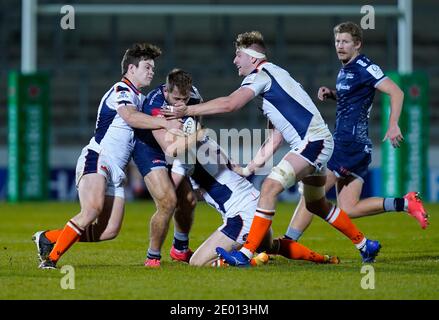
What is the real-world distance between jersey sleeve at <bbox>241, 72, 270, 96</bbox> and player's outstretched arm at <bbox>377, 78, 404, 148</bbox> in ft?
3.82

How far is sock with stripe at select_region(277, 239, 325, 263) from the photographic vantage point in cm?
891

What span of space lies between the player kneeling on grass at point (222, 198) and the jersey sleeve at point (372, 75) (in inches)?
59.0

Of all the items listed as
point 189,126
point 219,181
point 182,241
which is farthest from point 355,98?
point 182,241

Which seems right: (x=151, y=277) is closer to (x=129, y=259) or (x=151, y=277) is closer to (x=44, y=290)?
(x=44, y=290)

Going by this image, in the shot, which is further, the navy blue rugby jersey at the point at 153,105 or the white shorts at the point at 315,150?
the navy blue rugby jersey at the point at 153,105

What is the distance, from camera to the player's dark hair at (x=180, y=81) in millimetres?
8578

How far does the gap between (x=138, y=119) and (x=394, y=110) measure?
226 cm

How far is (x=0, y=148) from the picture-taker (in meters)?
22.0

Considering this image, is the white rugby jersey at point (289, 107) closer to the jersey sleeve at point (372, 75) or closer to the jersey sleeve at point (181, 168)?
the jersey sleeve at point (181, 168)

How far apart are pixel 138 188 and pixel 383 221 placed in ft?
25.8

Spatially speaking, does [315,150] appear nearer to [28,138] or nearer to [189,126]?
[189,126]

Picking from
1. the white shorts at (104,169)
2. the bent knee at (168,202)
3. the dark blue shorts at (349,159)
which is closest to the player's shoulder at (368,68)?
the dark blue shorts at (349,159)

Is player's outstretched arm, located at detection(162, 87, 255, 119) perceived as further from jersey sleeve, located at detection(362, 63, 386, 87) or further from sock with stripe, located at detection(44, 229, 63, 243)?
jersey sleeve, located at detection(362, 63, 386, 87)
